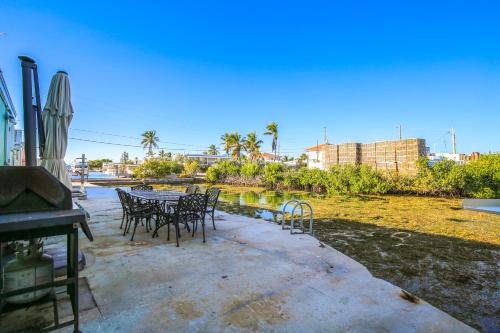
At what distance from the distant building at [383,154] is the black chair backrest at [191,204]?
52.1 feet

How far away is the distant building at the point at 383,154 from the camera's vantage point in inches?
626

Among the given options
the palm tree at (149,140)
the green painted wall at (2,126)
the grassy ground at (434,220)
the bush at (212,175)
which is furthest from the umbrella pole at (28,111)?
→ the palm tree at (149,140)

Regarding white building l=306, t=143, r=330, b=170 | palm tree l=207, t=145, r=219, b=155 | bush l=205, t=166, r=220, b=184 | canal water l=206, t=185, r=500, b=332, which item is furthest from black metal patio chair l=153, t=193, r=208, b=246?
palm tree l=207, t=145, r=219, b=155

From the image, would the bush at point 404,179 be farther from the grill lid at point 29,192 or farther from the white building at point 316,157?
the grill lid at point 29,192

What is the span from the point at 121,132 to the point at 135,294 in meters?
42.5

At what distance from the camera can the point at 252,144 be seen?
33.6m

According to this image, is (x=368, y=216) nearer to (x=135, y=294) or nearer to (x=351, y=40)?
(x=135, y=294)

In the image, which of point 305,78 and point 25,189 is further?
point 305,78

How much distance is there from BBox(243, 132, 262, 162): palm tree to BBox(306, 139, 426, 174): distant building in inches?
513

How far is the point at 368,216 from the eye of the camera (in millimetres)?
9047

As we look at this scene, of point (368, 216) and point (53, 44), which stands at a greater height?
point (53, 44)

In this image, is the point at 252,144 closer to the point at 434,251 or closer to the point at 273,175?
the point at 273,175

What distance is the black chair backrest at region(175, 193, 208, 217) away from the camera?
12.6 feet

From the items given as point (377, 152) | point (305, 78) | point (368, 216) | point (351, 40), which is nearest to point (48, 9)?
point (368, 216)
